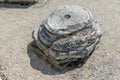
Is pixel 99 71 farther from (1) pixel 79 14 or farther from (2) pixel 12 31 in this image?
(2) pixel 12 31

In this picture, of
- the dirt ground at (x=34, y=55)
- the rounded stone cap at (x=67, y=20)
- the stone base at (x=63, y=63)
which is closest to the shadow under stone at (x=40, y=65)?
the dirt ground at (x=34, y=55)

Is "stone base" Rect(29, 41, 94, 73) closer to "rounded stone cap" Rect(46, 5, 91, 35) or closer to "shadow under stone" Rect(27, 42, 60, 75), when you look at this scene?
"shadow under stone" Rect(27, 42, 60, 75)

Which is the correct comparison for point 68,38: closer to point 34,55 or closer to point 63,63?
point 63,63

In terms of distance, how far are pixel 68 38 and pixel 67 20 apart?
0.49m

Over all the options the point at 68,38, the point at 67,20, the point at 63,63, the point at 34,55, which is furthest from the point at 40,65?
the point at 67,20

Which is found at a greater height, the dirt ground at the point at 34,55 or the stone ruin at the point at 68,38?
the stone ruin at the point at 68,38

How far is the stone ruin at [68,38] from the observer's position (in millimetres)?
7293

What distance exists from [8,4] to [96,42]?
3.87 meters

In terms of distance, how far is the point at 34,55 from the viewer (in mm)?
8039

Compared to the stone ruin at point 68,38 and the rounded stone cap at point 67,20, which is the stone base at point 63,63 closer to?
the stone ruin at point 68,38

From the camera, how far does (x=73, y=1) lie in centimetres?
1027

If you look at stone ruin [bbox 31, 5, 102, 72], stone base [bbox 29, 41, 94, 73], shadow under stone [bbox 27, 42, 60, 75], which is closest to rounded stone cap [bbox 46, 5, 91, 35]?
stone ruin [bbox 31, 5, 102, 72]

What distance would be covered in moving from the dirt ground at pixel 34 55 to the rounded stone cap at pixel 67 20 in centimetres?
99

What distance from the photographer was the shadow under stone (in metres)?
7.54
